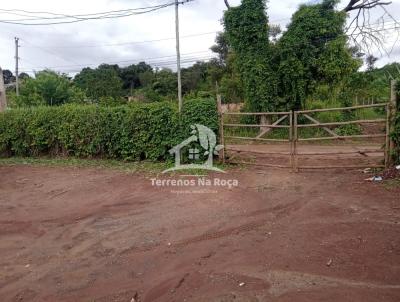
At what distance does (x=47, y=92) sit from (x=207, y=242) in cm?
2569

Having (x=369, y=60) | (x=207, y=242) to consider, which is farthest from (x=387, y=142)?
(x=369, y=60)

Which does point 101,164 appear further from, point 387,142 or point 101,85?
point 101,85

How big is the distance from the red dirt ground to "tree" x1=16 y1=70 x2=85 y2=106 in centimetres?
2017

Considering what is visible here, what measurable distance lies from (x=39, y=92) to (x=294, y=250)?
26.8 meters

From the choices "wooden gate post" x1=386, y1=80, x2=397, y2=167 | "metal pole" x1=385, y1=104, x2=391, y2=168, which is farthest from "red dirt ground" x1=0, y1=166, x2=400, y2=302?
"wooden gate post" x1=386, y1=80, x2=397, y2=167

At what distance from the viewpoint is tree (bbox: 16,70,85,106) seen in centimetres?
2603

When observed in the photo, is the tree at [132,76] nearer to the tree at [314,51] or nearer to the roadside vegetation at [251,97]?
the roadside vegetation at [251,97]

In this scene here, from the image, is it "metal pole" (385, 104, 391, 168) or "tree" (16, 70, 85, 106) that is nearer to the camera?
"metal pole" (385, 104, 391, 168)

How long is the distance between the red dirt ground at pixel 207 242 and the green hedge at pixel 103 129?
262 cm

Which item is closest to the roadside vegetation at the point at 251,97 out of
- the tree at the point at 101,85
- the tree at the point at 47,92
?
the tree at the point at 47,92

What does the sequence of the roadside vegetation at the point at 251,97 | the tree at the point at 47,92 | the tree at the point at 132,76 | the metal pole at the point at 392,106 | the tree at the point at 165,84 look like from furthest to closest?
the tree at the point at 132,76 → the tree at the point at 165,84 → the tree at the point at 47,92 → the roadside vegetation at the point at 251,97 → the metal pole at the point at 392,106

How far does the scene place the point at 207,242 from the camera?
486cm

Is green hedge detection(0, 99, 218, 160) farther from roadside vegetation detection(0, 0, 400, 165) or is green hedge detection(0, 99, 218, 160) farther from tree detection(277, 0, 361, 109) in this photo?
tree detection(277, 0, 361, 109)

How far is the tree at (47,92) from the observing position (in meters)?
26.0
